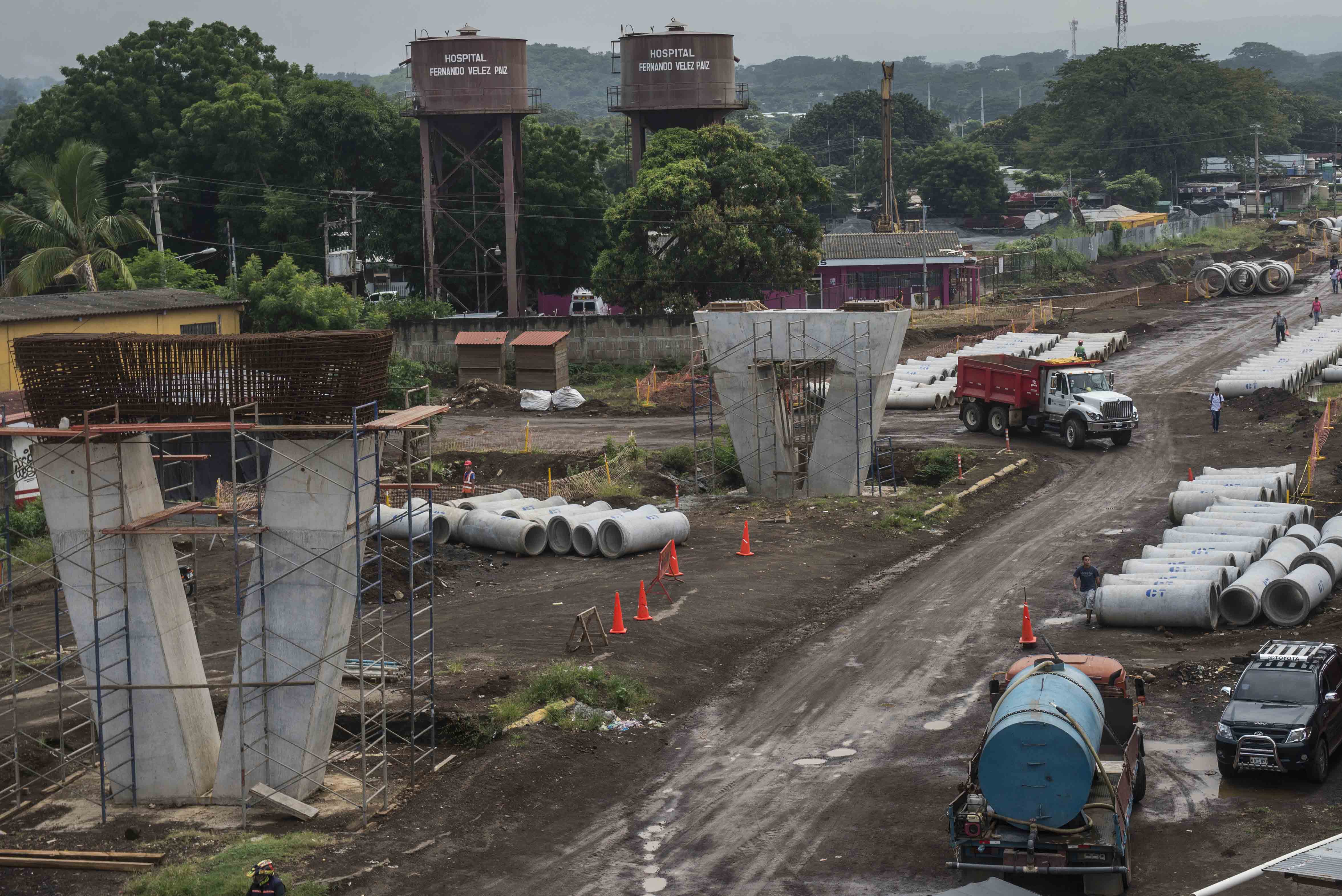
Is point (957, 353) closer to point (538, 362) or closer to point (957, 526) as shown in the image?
point (538, 362)

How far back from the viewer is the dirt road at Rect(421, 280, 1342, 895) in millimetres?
17500

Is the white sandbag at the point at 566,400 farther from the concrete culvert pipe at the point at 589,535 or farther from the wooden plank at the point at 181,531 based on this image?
the wooden plank at the point at 181,531

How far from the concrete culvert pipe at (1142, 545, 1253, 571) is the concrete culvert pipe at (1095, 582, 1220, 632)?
1690 mm

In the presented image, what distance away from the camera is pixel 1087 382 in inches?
1875

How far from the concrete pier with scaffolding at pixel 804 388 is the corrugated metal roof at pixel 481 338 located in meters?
20.5

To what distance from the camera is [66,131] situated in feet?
250

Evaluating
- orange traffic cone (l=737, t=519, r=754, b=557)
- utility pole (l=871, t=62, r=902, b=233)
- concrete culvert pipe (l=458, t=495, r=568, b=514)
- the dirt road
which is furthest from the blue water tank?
utility pole (l=871, t=62, r=902, b=233)

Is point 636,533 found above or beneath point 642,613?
above

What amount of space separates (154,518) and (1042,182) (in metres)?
123

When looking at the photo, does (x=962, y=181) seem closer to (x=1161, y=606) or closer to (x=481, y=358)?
(x=481, y=358)

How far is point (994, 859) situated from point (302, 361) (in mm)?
10754

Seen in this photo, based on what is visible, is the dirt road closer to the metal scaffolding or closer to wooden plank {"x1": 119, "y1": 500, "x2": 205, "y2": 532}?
the metal scaffolding

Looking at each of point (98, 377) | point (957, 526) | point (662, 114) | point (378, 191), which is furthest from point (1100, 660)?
point (378, 191)

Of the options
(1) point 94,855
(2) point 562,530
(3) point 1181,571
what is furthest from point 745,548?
(1) point 94,855
